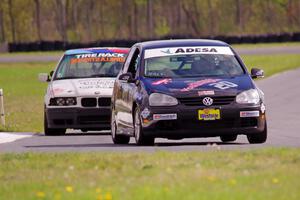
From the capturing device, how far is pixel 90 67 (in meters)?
21.5

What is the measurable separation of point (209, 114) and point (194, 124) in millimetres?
240

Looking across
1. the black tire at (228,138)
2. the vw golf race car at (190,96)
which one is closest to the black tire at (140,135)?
the vw golf race car at (190,96)

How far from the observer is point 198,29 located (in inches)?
5443

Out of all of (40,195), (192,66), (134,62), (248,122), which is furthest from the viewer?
(134,62)

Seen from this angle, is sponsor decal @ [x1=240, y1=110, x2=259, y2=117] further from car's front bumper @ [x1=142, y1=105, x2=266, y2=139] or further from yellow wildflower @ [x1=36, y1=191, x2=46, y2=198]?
yellow wildflower @ [x1=36, y1=191, x2=46, y2=198]

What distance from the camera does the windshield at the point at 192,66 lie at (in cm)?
1611

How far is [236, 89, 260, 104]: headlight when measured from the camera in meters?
15.3

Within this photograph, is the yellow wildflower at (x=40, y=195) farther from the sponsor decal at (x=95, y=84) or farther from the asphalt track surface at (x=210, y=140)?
the sponsor decal at (x=95, y=84)

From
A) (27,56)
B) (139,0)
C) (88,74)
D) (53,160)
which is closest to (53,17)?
(139,0)

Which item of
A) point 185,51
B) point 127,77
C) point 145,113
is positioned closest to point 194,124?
point 145,113

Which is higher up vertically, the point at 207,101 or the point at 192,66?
the point at 192,66

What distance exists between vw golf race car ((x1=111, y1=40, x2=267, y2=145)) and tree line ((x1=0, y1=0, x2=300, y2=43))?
111m

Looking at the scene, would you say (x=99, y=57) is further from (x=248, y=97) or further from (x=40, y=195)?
(x=40, y=195)

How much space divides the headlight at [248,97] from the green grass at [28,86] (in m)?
8.85
